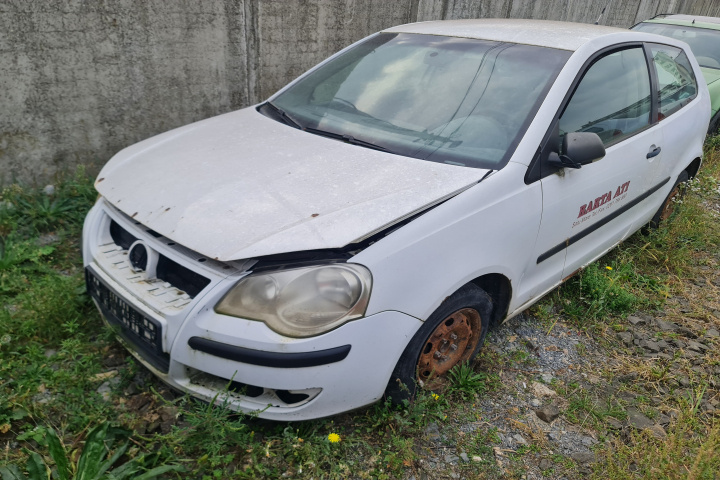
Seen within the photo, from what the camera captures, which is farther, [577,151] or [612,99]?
[612,99]

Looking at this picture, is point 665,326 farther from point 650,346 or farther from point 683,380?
point 683,380

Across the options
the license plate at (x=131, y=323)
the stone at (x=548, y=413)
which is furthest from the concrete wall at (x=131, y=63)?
the stone at (x=548, y=413)

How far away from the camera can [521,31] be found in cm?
292

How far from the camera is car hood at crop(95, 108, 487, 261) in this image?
6.10 feet

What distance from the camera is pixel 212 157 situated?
2402mm

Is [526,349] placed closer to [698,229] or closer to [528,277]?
[528,277]

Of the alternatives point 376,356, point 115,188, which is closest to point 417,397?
point 376,356

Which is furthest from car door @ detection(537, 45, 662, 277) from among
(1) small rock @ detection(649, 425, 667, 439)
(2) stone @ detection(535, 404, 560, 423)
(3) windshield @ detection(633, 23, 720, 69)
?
(3) windshield @ detection(633, 23, 720, 69)

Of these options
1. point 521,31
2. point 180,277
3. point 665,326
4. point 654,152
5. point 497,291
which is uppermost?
point 521,31

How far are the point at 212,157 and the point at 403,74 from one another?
44.0 inches

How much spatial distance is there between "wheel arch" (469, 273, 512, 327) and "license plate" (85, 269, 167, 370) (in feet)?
4.33

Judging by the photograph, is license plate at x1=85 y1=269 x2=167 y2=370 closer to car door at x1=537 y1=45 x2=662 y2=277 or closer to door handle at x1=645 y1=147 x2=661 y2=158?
car door at x1=537 y1=45 x2=662 y2=277

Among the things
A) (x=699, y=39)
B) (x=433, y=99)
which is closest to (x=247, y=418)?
(x=433, y=99)

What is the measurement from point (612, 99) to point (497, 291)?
4.33ft
